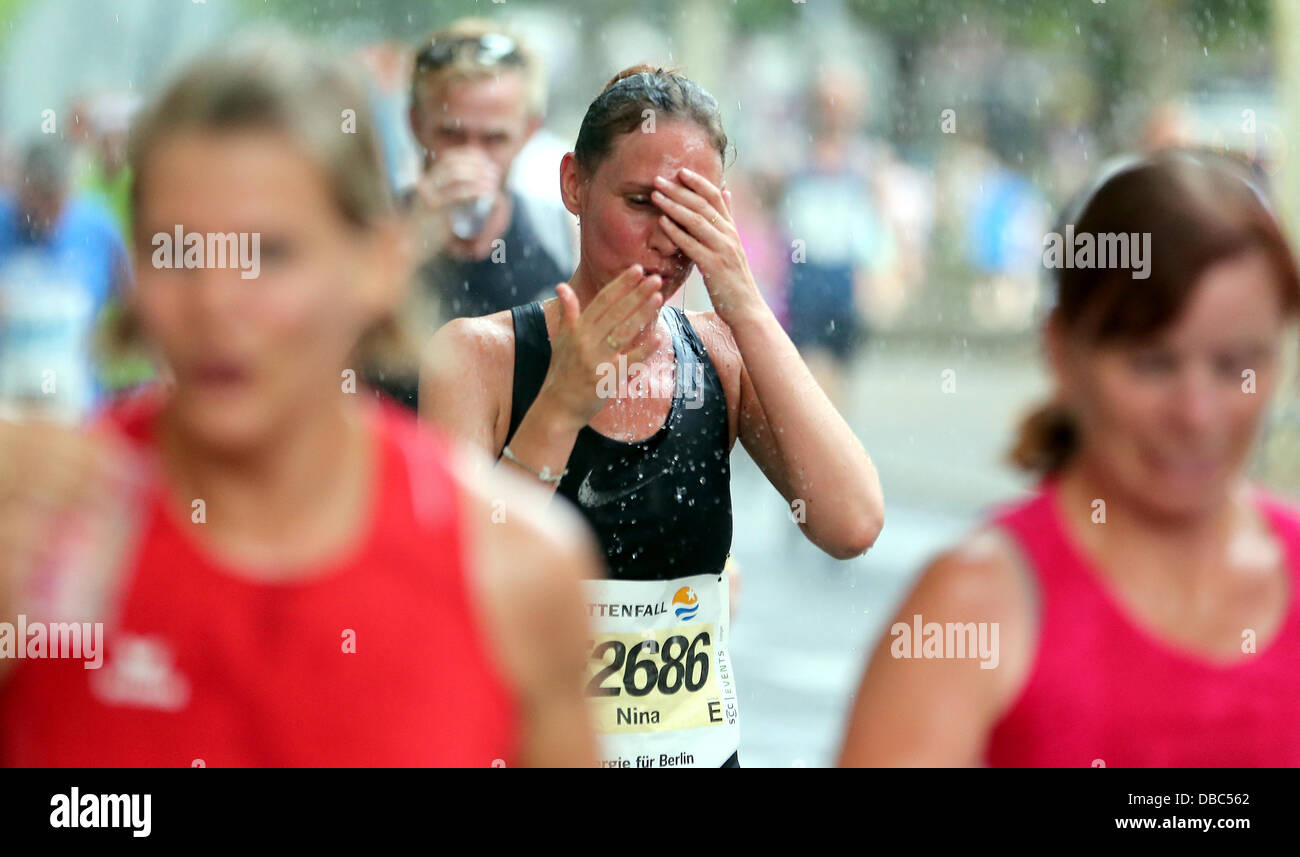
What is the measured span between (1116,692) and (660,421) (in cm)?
128

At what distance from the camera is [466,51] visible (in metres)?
4.05

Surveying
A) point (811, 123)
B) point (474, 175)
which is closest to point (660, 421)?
point (474, 175)

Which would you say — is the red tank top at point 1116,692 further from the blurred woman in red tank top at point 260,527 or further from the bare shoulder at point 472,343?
the bare shoulder at point 472,343

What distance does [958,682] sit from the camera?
186cm

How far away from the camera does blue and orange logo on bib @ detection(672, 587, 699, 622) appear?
3055 mm

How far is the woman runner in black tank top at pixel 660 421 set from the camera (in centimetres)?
293

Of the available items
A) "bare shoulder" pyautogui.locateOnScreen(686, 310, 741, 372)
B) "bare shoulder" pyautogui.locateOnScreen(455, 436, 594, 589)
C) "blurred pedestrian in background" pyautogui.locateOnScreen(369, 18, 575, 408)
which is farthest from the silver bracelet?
"blurred pedestrian in background" pyautogui.locateOnScreen(369, 18, 575, 408)

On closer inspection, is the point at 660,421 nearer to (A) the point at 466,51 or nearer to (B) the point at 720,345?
(B) the point at 720,345

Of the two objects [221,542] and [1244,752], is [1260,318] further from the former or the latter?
[221,542]

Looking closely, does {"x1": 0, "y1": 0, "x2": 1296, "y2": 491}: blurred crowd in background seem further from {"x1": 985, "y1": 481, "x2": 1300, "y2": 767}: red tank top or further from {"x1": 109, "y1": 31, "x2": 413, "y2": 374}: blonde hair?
{"x1": 985, "y1": 481, "x2": 1300, "y2": 767}: red tank top

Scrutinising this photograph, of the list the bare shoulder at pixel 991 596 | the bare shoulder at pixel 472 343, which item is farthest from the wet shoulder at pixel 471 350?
the bare shoulder at pixel 991 596

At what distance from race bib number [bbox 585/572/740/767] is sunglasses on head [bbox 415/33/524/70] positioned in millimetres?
1487
